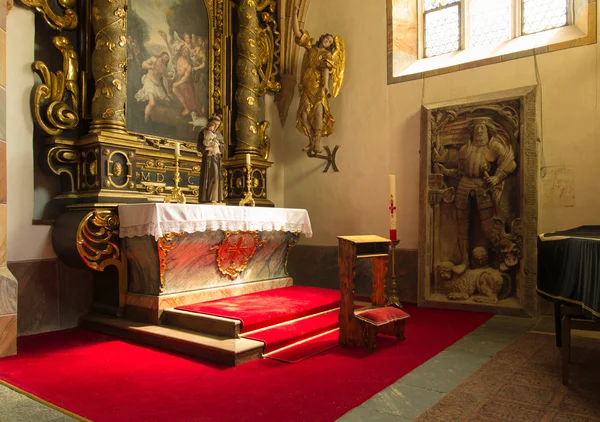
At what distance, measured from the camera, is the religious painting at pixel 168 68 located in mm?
5758

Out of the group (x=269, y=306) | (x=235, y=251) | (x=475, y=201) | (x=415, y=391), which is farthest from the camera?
(x=475, y=201)

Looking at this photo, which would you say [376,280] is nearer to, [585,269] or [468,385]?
[468,385]

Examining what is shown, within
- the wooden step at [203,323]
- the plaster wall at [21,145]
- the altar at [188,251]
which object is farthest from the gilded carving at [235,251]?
the plaster wall at [21,145]

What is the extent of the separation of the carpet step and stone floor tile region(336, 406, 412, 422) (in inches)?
52.4

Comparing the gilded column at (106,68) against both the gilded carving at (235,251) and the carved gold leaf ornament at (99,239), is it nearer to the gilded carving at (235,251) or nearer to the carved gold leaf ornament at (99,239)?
the carved gold leaf ornament at (99,239)

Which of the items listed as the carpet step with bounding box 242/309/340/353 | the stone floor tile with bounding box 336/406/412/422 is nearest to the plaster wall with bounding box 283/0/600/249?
the carpet step with bounding box 242/309/340/353

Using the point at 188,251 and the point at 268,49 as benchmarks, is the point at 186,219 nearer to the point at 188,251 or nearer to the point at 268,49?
the point at 188,251

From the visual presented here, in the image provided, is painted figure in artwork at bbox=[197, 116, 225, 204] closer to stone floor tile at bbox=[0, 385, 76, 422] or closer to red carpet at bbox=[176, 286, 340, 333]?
red carpet at bbox=[176, 286, 340, 333]

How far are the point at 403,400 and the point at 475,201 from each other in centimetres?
356

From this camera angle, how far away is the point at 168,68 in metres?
6.12

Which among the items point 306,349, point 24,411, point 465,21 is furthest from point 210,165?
point 465,21

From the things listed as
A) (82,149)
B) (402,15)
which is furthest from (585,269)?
(402,15)

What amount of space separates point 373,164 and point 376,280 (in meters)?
2.84

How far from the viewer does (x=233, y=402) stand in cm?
285
